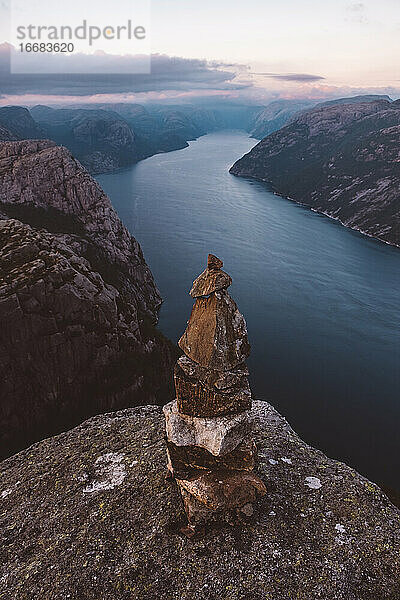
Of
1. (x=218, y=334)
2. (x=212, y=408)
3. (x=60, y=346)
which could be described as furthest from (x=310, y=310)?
(x=218, y=334)

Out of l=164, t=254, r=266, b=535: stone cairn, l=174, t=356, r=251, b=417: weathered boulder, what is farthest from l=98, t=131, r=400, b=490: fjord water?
l=174, t=356, r=251, b=417: weathered boulder

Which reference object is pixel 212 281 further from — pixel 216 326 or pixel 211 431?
pixel 211 431

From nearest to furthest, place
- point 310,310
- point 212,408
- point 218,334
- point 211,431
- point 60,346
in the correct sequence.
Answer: point 218,334 → point 211,431 → point 212,408 → point 60,346 → point 310,310

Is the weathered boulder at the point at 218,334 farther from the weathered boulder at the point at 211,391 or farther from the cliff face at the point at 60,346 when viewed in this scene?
the cliff face at the point at 60,346

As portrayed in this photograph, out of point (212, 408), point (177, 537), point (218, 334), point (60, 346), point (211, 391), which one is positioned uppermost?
point (218, 334)

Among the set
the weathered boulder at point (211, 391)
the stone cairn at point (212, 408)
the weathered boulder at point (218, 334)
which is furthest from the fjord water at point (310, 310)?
the weathered boulder at point (218, 334)

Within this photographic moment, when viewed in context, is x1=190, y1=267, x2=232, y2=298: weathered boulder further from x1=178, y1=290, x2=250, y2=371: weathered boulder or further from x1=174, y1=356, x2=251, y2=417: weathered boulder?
x1=174, y1=356, x2=251, y2=417: weathered boulder

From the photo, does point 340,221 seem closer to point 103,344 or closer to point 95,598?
point 103,344
